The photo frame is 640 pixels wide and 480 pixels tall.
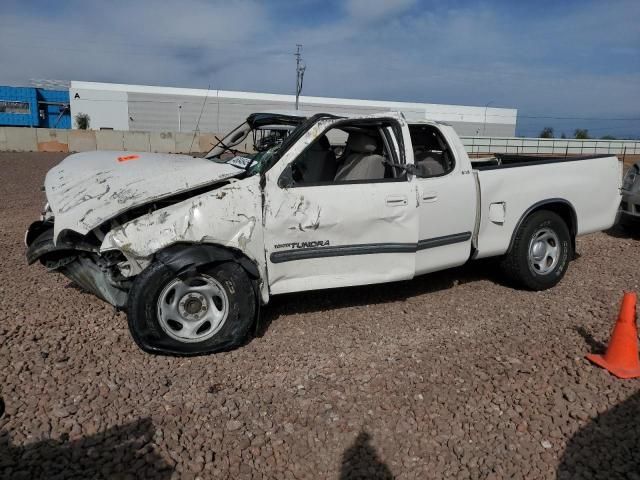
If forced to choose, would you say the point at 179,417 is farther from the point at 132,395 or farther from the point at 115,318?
the point at 115,318

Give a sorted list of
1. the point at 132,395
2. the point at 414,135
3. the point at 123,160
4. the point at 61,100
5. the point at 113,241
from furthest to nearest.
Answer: the point at 61,100
the point at 414,135
the point at 123,160
the point at 113,241
the point at 132,395

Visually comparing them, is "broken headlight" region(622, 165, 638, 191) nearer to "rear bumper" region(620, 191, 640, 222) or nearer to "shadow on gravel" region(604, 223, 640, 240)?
"rear bumper" region(620, 191, 640, 222)

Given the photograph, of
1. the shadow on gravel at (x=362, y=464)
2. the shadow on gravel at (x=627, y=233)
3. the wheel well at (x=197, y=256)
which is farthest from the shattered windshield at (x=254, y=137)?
the shadow on gravel at (x=627, y=233)

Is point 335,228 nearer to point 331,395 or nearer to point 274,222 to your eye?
point 274,222

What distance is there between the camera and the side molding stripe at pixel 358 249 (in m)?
4.11

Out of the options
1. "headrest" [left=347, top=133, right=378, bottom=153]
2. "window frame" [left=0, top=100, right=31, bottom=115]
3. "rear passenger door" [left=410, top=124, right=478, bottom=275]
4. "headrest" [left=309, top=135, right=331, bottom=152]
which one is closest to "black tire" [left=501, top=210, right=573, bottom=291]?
"rear passenger door" [left=410, top=124, right=478, bottom=275]

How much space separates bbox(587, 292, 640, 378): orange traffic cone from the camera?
369 centimetres

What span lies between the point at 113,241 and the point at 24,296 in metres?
1.96

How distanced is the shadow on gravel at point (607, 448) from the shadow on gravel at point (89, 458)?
2079 millimetres

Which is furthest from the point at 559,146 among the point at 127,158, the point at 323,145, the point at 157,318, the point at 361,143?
the point at 157,318

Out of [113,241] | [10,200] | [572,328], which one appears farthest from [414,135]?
[10,200]

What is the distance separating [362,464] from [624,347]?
2.14 meters

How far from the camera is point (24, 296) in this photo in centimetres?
501

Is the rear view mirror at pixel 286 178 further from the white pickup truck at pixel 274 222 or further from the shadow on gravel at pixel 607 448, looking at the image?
the shadow on gravel at pixel 607 448
